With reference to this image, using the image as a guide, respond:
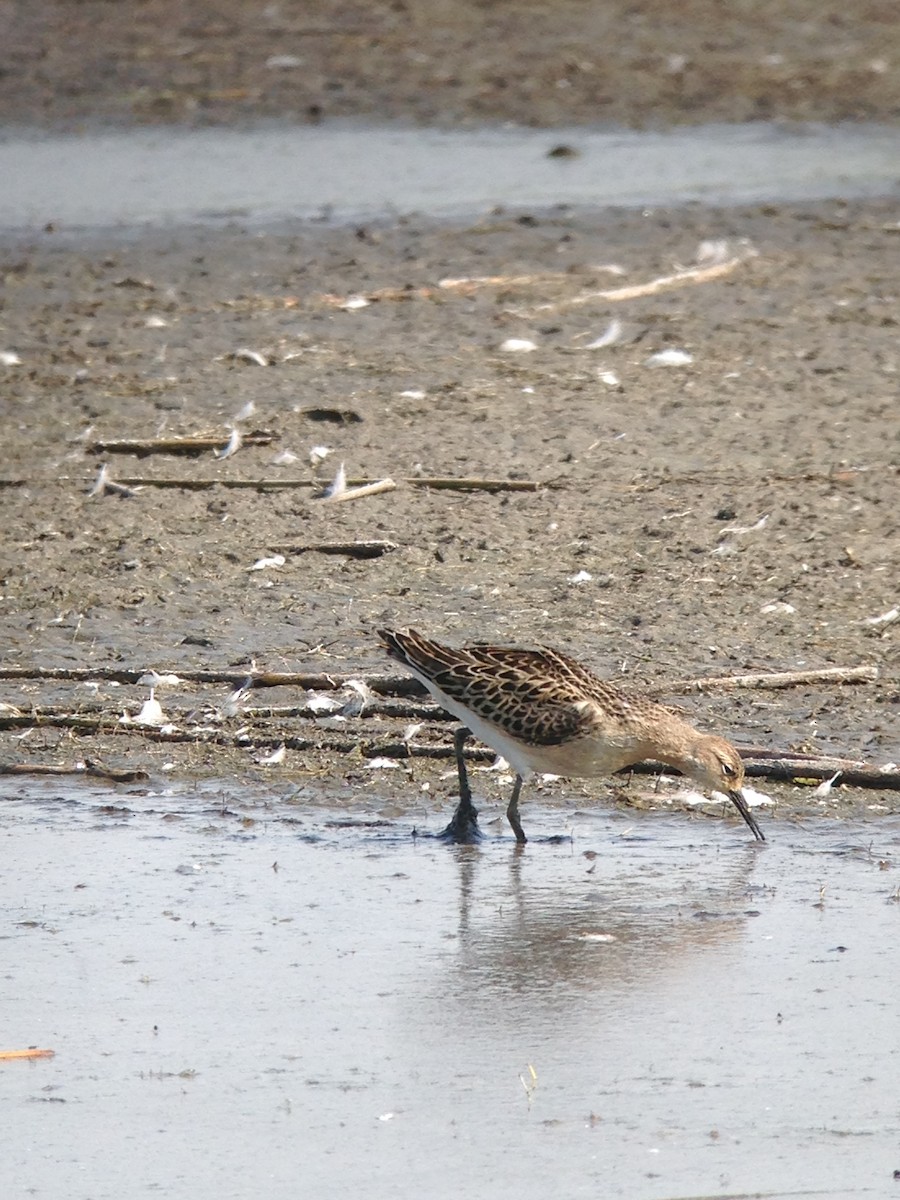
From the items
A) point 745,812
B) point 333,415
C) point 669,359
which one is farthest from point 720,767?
point 669,359

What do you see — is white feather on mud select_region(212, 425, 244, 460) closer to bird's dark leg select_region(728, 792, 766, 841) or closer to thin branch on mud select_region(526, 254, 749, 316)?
thin branch on mud select_region(526, 254, 749, 316)

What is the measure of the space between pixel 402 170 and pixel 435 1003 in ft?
44.7

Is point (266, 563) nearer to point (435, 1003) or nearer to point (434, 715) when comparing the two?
point (434, 715)

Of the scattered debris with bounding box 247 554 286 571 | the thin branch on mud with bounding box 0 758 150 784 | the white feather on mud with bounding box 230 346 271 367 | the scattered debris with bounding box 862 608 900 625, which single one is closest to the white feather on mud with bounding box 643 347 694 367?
the white feather on mud with bounding box 230 346 271 367

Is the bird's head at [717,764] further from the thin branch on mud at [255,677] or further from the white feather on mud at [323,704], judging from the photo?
the white feather on mud at [323,704]

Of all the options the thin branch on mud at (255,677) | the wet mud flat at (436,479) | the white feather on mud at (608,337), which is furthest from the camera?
the white feather on mud at (608,337)

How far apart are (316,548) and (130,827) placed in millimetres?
2691

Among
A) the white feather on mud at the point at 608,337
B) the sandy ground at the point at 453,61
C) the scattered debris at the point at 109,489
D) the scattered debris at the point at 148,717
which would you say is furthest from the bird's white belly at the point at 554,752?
the sandy ground at the point at 453,61

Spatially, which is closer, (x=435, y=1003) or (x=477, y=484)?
(x=435, y=1003)

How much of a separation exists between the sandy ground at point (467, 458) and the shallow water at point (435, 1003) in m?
0.68

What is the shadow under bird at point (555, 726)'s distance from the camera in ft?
22.3

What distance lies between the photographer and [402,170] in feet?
60.7

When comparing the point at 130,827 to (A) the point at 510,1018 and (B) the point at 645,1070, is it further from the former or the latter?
(B) the point at 645,1070

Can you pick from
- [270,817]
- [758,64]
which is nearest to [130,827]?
[270,817]
